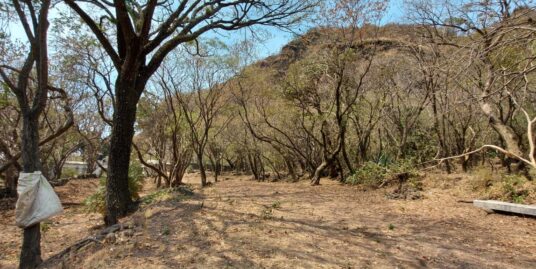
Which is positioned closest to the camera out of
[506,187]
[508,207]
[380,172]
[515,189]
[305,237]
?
[305,237]

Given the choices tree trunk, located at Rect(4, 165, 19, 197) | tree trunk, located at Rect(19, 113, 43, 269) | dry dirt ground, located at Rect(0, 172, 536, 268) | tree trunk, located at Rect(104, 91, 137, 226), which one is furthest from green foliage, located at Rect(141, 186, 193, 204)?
tree trunk, located at Rect(4, 165, 19, 197)

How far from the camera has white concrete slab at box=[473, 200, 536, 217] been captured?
6.17 m

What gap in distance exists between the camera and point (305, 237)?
5188mm

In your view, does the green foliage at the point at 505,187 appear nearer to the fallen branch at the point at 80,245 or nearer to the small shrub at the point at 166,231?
the small shrub at the point at 166,231

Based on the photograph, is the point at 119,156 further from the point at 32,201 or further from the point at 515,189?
the point at 515,189

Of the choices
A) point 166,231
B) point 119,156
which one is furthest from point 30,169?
point 166,231

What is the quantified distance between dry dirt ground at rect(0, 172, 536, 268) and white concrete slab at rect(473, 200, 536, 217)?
14cm

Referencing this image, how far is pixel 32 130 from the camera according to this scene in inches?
205

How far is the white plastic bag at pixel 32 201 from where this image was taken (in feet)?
16.2

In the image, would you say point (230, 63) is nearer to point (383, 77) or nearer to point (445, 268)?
point (383, 77)

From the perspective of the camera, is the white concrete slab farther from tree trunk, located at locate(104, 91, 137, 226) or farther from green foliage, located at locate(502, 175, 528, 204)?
tree trunk, located at locate(104, 91, 137, 226)

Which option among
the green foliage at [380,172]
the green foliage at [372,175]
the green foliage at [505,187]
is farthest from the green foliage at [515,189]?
the green foliage at [372,175]

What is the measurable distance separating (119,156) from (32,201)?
1.81m

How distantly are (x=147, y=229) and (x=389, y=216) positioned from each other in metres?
4.26
